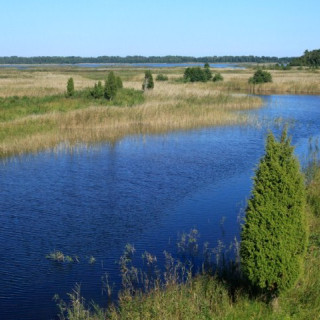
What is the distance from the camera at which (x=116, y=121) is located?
89.0 ft

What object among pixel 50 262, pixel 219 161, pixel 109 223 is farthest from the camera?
pixel 219 161

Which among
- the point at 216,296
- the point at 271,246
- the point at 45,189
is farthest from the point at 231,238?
the point at 45,189

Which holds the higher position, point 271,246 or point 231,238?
→ point 271,246

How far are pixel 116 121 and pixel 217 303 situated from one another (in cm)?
2080

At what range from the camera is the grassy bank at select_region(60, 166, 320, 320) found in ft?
21.6

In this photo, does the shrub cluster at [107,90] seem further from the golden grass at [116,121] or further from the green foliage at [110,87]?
the golden grass at [116,121]

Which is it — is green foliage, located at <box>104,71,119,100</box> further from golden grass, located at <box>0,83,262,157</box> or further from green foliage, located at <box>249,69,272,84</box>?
green foliage, located at <box>249,69,272,84</box>

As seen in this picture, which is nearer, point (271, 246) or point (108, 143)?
point (271, 246)

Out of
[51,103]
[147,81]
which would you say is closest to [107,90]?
[51,103]

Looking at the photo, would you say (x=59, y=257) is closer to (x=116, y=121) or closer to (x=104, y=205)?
(x=104, y=205)

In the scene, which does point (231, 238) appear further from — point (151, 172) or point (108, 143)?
point (108, 143)

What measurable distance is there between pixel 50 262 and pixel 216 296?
4445mm

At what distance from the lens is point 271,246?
6.42 metres

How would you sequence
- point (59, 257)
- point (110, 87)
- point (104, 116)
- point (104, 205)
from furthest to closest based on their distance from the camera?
1. point (110, 87)
2. point (104, 116)
3. point (104, 205)
4. point (59, 257)
